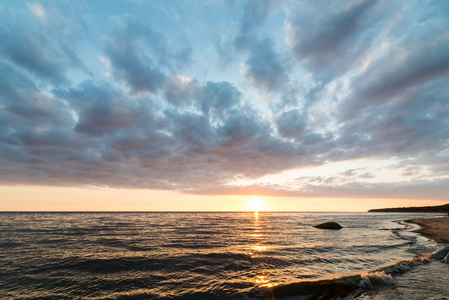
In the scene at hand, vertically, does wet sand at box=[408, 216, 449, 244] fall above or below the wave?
below

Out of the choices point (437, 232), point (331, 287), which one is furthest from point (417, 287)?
point (437, 232)

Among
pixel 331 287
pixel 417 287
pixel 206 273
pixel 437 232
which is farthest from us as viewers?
pixel 437 232

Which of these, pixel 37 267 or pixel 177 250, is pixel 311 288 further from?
pixel 37 267

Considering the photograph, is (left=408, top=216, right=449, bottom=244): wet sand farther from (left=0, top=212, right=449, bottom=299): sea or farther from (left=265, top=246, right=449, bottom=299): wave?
(left=265, top=246, right=449, bottom=299): wave

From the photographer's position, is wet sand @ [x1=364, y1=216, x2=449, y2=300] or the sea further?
the sea

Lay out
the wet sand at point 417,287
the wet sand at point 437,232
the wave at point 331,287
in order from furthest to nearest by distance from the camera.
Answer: the wet sand at point 437,232 → the wave at point 331,287 → the wet sand at point 417,287

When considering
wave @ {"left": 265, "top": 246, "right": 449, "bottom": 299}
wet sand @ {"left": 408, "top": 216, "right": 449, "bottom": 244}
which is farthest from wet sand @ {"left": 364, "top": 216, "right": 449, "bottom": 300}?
wet sand @ {"left": 408, "top": 216, "right": 449, "bottom": 244}

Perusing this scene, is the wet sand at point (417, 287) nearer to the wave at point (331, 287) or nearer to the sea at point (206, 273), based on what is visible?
the sea at point (206, 273)

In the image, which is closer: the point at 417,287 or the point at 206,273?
the point at 417,287

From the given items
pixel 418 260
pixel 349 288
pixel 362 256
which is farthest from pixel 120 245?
pixel 418 260

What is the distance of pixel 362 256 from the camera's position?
21.9m

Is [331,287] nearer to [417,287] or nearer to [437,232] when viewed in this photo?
[417,287]

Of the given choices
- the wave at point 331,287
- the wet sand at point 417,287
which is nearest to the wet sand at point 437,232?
the wet sand at point 417,287

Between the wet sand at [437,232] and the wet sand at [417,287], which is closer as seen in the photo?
the wet sand at [417,287]
